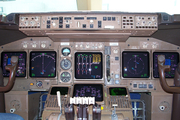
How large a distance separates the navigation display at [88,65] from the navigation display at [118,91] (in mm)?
314

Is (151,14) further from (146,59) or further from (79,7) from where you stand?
(79,7)

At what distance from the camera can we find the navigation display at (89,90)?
235cm

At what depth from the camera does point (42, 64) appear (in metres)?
2.63

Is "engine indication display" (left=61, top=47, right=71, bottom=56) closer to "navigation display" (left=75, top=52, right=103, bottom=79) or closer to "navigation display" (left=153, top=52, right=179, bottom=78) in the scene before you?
"navigation display" (left=75, top=52, right=103, bottom=79)

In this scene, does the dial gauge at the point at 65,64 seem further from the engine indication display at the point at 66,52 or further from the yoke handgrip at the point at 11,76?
the yoke handgrip at the point at 11,76

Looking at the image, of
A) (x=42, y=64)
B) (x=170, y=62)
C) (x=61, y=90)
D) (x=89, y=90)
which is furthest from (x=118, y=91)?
(x=42, y=64)

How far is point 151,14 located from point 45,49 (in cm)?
182

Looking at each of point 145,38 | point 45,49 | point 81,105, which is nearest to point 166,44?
point 145,38

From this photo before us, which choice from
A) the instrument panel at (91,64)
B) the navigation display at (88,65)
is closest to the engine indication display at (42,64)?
the instrument panel at (91,64)

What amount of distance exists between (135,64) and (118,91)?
0.57 m

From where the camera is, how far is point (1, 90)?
2229mm

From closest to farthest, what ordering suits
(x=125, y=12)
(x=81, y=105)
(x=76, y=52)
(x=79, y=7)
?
(x=81, y=105)
(x=125, y=12)
(x=79, y=7)
(x=76, y=52)

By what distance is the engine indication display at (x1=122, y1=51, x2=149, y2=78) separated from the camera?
8.45ft

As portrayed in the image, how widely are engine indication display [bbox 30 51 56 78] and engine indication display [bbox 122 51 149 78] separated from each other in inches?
49.1
